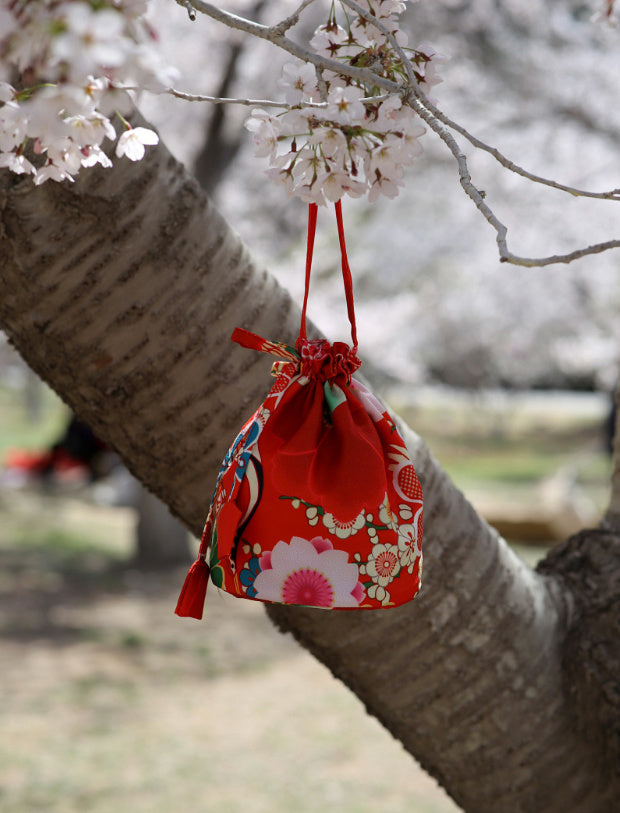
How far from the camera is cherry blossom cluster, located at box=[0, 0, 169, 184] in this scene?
615 millimetres

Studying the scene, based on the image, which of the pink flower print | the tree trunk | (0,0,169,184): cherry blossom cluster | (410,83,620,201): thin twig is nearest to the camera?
(0,0,169,184): cherry blossom cluster

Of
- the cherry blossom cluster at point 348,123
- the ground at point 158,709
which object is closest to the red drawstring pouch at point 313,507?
the cherry blossom cluster at point 348,123

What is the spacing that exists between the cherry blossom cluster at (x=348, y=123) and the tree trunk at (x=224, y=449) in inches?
15.8

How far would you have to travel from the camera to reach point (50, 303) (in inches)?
54.3

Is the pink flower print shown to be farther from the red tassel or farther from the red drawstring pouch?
the red tassel

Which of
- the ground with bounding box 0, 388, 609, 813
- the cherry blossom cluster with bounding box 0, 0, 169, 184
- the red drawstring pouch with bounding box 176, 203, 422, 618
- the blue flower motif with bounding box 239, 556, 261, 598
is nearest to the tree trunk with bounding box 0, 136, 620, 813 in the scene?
the red drawstring pouch with bounding box 176, 203, 422, 618

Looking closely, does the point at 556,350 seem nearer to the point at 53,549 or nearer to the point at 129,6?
the point at 53,549

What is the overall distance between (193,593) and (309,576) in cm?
20

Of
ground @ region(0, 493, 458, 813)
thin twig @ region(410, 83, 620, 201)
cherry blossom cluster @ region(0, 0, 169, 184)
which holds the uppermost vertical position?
thin twig @ region(410, 83, 620, 201)

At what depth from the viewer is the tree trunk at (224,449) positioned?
137cm

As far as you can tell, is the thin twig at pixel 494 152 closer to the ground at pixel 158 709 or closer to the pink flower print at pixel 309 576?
the pink flower print at pixel 309 576

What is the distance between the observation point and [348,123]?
36.9 inches

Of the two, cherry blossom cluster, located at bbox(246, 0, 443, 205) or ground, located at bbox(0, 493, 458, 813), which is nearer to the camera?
cherry blossom cluster, located at bbox(246, 0, 443, 205)

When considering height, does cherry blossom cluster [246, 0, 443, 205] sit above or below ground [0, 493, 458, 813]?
above
